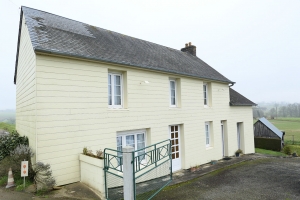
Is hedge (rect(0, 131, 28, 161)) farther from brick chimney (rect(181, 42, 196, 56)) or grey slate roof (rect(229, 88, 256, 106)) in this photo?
brick chimney (rect(181, 42, 196, 56))

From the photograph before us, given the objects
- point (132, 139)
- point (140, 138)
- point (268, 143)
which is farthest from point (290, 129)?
point (132, 139)

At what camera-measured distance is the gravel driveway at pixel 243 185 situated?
21.6 feet

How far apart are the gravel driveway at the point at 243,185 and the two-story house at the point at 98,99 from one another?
2.13 metres

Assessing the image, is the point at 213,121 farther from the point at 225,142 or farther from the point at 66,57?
the point at 66,57

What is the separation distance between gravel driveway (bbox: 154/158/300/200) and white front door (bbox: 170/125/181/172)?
1612mm

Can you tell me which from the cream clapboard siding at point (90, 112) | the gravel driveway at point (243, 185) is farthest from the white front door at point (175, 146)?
the gravel driveway at point (243, 185)

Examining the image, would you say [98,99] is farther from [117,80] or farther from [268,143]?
[268,143]

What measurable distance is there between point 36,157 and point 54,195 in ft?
4.02

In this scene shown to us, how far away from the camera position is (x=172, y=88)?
34.4 feet

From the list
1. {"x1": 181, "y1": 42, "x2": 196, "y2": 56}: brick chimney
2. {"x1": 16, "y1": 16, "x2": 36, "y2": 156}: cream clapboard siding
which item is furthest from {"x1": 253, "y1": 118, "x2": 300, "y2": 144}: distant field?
{"x1": 16, "y1": 16, "x2": 36, "y2": 156}: cream clapboard siding

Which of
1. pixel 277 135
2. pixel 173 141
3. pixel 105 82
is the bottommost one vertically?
pixel 277 135

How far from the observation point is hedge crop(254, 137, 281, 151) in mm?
20981

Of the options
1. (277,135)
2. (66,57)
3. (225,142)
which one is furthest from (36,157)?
(277,135)

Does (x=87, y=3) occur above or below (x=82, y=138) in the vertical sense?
above
